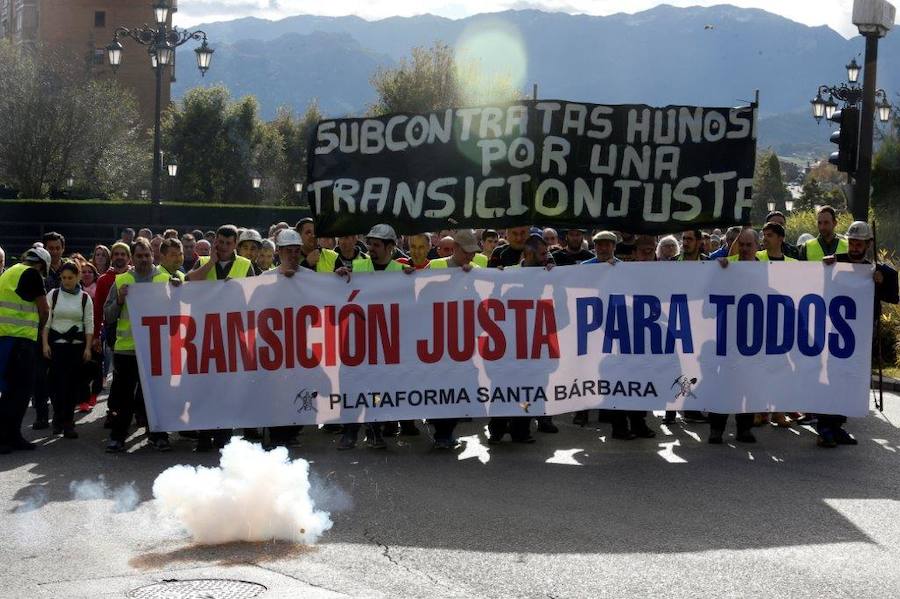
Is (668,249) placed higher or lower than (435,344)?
higher

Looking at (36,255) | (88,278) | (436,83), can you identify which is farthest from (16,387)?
(436,83)

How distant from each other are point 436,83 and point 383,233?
6068 cm

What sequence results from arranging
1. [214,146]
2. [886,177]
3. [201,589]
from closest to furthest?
1. [201,589]
2. [886,177]
3. [214,146]

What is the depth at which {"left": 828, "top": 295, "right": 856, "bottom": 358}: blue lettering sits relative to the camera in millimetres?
10727

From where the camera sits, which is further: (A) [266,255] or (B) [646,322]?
(A) [266,255]

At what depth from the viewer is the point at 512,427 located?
11141mm

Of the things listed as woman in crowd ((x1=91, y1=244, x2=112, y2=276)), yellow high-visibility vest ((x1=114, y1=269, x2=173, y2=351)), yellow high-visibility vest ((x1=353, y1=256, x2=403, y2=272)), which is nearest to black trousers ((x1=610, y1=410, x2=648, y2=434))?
yellow high-visibility vest ((x1=353, y1=256, x2=403, y2=272))

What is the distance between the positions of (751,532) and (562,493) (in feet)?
5.19

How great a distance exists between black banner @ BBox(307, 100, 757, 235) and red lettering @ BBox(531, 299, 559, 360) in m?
0.75

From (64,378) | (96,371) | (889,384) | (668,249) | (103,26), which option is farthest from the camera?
(103,26)

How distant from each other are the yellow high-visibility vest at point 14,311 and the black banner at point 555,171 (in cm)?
275

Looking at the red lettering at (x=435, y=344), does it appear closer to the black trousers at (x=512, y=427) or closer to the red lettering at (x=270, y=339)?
the black trousers at (x=512, y=427)

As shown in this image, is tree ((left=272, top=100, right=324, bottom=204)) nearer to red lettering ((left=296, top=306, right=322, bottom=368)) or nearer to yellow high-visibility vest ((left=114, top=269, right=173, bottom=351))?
yellow high-visibility vest ((left=114, top=269, right=173, bottom=351))

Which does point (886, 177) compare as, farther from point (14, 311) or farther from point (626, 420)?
point (14, 311)
